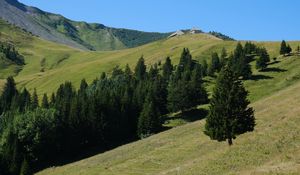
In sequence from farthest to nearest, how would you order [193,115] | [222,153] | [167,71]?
1. [167,71]
2. [193,115]
3. [222,153]

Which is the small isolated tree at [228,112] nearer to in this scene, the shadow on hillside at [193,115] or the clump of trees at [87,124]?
the clump of trees at [87,124]

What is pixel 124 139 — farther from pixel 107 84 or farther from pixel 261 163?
pixel 261 163

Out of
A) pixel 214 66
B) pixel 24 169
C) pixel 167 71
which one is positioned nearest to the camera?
pixel 24 169


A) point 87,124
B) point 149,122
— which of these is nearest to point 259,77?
point 149,122

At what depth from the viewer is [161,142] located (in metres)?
88.3

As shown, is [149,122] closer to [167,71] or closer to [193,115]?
[193,115]

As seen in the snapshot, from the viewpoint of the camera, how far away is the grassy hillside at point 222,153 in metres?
43.9

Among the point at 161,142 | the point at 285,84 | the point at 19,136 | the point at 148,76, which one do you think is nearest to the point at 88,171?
the point at 161,142

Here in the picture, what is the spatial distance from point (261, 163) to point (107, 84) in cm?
14293

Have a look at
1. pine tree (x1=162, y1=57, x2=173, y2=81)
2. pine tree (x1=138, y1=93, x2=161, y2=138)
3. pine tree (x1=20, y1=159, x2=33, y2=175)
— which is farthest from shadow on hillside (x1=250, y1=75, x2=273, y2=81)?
pine tree (x1=20, y1=159, x2=33, y2=175)

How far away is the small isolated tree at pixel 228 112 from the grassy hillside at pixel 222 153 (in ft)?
5.60

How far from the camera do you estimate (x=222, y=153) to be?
2087 inches

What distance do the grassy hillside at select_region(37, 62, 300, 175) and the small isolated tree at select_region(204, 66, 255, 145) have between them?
5.60 feet

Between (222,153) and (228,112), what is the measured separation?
9.87m
